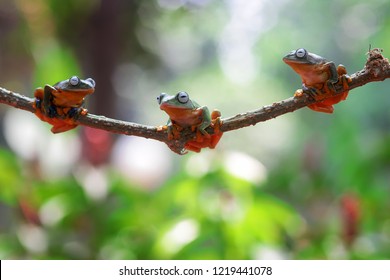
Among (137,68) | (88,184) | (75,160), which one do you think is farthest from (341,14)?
(88,184)

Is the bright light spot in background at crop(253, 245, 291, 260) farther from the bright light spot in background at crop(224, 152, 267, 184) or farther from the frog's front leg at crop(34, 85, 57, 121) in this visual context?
the frog's front leg at crop(34, 85, 57, 121)

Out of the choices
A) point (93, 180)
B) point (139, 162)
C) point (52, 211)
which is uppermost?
point (139, 162)

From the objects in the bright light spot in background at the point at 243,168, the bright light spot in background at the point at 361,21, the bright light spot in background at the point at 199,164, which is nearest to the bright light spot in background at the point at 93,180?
the bright light spot in background at the point at 199,164

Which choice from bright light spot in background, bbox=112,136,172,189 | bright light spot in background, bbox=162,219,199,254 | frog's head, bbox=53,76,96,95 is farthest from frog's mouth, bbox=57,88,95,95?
bright light spot in background, bbox=112,136,172,189

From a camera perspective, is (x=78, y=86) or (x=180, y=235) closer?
(x=78, y=86)

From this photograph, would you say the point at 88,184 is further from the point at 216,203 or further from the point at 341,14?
the point at 341,14

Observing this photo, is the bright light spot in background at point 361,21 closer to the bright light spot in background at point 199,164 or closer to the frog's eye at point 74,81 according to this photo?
the bright light spot in background at point 199,164

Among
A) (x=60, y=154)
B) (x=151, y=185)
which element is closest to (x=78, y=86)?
(x=60, y=154)

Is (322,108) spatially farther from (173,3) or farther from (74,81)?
(173,3)
